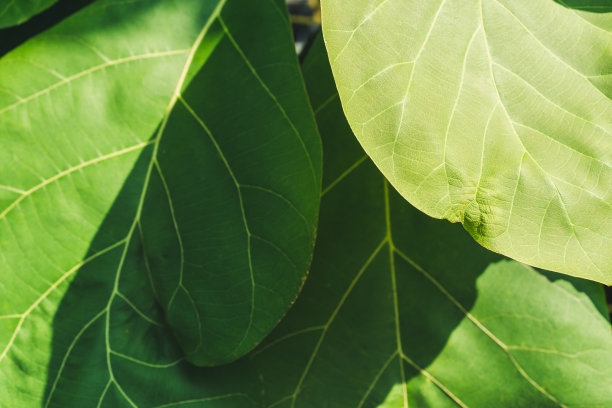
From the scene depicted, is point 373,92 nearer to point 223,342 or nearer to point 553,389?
point 223,342

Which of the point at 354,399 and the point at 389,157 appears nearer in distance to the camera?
the point at 389,157

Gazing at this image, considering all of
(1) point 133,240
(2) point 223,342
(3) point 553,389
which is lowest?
(3) point 553,389

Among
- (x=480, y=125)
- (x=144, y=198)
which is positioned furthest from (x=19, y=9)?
(x=480, y=125)

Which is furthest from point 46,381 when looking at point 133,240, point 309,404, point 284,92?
point 284,92

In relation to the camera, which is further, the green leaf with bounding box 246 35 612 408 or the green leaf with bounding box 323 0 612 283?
the green leaf with bounding box 246 35 612 408

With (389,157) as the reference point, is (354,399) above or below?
below

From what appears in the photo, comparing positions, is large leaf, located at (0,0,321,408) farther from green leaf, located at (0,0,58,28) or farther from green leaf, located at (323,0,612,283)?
green leaf, located at (323,0,612,283)

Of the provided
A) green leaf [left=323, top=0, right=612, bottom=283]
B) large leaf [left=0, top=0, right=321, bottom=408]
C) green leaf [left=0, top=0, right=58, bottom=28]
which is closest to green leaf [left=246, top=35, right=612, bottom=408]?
large leaf [left=0, top=0, right=321, bottom=408]
